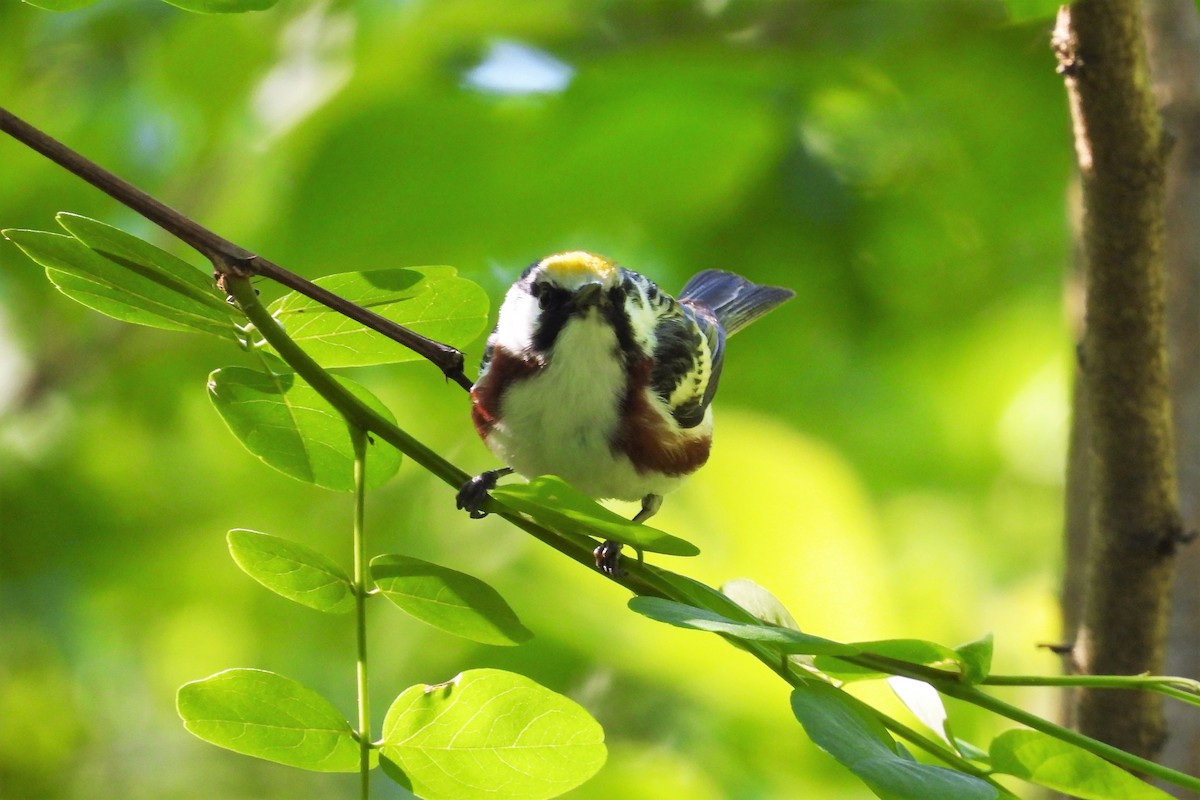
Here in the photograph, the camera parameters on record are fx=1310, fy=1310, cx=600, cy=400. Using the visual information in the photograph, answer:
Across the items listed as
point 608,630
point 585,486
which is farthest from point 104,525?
point 585,486

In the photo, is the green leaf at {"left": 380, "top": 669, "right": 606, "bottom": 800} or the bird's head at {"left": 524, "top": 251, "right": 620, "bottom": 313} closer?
the green leaf at {"left": 380, "top": 669, "right": 606, "bottom": 800}

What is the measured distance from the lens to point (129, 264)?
116 centimetres

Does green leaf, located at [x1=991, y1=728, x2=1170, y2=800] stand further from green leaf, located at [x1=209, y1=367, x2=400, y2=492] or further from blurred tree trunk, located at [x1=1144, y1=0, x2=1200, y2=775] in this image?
blurred tree trunk, located at [x1=1144, y1=0, x2=1200, y2=775]

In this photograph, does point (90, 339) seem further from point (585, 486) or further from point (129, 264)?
point (129, 264)

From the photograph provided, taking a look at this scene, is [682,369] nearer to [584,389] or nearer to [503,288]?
[584,389]

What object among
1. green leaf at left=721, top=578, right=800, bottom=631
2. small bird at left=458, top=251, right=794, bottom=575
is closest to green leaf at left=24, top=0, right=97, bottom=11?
green leaf at left=721, top=578, right=800, bottom=631

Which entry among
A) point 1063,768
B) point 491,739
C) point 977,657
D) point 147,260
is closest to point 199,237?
point 147,260

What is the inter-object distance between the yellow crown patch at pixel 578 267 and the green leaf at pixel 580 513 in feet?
3.22

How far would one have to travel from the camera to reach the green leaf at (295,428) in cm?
131

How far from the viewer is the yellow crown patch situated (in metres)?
2.10

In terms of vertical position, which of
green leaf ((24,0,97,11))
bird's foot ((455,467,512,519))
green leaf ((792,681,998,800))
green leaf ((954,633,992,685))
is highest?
green leaf ((24,0,97,11))

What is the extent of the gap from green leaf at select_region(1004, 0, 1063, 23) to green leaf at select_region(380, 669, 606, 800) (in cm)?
76

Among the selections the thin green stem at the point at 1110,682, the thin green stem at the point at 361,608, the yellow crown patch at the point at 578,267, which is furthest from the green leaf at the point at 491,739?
the yellow crown patch at the point at 578,267

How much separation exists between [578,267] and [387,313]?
742 millimetres
